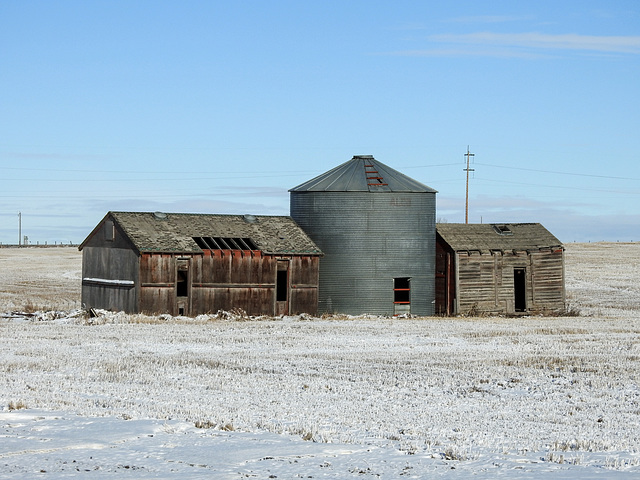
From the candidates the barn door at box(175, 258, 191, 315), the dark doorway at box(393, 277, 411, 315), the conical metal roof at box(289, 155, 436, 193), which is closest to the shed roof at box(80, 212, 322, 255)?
the barn door at box(175, 258, 191, 315)

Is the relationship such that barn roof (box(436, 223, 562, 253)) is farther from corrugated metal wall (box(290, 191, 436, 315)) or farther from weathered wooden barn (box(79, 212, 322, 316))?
weathered wooden barn (box(79, 212, 322, 316))

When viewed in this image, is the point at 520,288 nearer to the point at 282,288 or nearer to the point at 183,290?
the point at 282,288

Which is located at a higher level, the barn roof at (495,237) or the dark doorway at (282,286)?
the barn roof at (495,237)

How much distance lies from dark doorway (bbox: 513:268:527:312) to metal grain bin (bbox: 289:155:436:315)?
454 centimetres

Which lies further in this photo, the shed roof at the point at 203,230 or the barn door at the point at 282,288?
the barn door at the point at 282,288

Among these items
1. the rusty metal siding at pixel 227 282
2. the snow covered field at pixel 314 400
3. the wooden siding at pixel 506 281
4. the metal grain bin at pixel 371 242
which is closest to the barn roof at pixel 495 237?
the wooden siding at pixel 506 281

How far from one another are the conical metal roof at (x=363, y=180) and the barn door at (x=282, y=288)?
379 cm

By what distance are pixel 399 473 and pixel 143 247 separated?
86.8 ft

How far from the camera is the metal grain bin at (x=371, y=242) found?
4050 centimetres

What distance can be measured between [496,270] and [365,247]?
6410 mm

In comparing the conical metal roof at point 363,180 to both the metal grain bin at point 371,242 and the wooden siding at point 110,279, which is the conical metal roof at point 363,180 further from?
the wooden siding at point 110,279

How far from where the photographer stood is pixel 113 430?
45.4ft

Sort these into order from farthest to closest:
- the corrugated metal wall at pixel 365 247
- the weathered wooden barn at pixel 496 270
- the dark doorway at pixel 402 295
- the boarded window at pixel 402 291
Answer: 1. the weathered wooden barn at pixel 496 270
2. the boarded window at pixel 402 291
3. the dark doorway at pixel 402 295
4. the corrugated metal wall at pixel 365 247

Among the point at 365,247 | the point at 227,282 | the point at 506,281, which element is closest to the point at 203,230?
the point at 227,282
